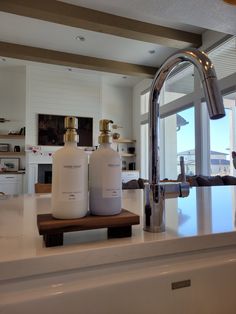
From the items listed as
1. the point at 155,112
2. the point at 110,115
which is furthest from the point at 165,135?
the point at 155,112

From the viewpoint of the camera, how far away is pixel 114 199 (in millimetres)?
514

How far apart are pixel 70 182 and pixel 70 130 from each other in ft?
0.38

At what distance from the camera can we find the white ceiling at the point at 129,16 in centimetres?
250

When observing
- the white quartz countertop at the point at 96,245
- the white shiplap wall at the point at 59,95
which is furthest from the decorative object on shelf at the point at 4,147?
the white quartz countertop at the point at 96,245

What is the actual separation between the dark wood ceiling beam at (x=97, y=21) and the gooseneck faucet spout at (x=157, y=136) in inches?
134

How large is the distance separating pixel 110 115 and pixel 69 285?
6962 millimetres

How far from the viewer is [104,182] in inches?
19.8

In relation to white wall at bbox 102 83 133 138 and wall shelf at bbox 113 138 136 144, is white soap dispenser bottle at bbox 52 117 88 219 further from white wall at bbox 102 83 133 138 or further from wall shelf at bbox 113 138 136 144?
white wall at bbox 102 83 133 138

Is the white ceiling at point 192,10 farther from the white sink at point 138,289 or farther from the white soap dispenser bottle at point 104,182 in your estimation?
the white sink at point 138,289

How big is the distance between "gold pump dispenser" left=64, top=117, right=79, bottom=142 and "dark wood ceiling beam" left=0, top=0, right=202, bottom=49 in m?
3.46

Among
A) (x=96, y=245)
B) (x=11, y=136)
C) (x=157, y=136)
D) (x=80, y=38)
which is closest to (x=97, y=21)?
(x=80, y=38)

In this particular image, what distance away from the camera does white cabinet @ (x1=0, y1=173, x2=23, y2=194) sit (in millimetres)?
5711

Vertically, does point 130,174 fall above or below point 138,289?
above

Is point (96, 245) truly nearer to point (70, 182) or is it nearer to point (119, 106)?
point (70, 182)
